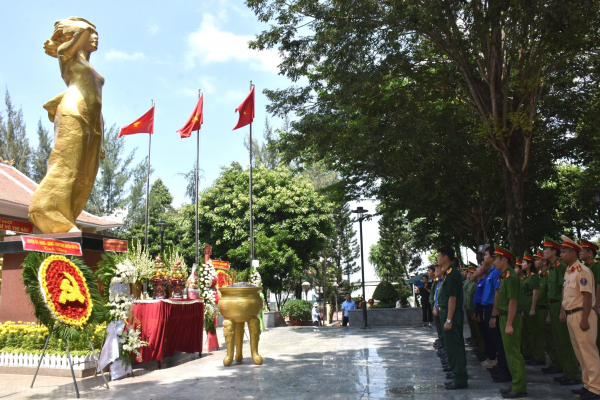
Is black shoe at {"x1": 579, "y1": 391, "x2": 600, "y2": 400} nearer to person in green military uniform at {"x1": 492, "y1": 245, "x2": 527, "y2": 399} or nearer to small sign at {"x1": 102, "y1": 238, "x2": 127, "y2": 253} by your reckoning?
person in green military uniform at {"x1": 492, "y1": 245, "x2": 527, "y2": 399}

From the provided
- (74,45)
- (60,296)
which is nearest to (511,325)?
(60,296)

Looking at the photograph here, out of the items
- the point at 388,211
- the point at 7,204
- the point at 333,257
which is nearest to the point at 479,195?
the point at 388,211

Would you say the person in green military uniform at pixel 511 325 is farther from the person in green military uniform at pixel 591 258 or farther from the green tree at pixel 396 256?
the green tree at pixel 396 256

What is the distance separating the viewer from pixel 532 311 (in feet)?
24.1

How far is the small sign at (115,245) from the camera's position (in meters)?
9.48

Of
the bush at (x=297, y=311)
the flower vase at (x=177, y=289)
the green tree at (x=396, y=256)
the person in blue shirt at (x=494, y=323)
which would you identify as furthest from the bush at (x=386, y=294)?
the green tree at (x=396, y=256)

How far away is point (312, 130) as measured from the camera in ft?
42.9

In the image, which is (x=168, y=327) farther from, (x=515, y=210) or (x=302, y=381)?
(x=515, y=210)

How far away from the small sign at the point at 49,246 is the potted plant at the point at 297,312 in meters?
14.3

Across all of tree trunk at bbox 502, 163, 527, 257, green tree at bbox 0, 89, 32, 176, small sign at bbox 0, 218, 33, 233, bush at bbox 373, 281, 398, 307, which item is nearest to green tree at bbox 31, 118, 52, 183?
green tree at bbox 0, 89, 32, 176

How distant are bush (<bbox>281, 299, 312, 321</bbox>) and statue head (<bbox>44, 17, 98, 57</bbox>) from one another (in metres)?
14.4

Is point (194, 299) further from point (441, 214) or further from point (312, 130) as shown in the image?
point (441, 214)

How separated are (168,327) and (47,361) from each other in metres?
2.07

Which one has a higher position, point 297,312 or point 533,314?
point 533,314
